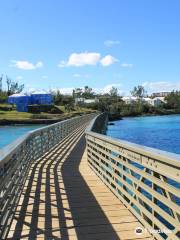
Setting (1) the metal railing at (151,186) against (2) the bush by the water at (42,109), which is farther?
(2) the bush by the water at (42,109)

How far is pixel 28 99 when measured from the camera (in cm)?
10556

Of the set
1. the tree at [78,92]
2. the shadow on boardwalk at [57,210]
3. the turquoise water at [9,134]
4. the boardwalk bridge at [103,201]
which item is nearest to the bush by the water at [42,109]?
the turquoise water at [9,134]

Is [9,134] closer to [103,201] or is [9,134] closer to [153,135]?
[153,135]

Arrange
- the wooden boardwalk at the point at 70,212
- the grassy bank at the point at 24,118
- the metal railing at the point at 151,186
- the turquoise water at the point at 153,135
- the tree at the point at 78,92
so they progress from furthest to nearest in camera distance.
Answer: the tree at the point at 78,92 → the grassy bank at the point at 24,118 → the turquoise water at the point at 153,135 → the wooden boardwalk at the point at 70,212 → the metal railing at the point at 151,186

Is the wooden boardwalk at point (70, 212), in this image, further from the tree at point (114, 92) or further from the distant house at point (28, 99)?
the tree at point (114, 92)

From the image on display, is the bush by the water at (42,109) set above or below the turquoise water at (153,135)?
above

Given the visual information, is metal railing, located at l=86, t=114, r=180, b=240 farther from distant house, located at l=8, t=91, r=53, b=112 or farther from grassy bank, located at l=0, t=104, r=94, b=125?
distant house, located at l=8, t=91, r=53, b=112

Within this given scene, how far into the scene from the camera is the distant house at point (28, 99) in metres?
103

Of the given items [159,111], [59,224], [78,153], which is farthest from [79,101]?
[59,224]

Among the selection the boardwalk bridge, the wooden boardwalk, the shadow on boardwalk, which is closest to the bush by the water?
the shadow on boardwalk

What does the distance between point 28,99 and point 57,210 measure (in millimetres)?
100425

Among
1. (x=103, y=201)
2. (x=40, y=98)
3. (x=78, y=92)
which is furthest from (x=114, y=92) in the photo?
(x=103, y=201)

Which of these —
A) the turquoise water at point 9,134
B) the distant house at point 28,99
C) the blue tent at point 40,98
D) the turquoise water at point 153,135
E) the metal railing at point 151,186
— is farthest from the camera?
the blue tent at point 40,98

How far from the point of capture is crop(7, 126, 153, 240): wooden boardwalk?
17.3ft
